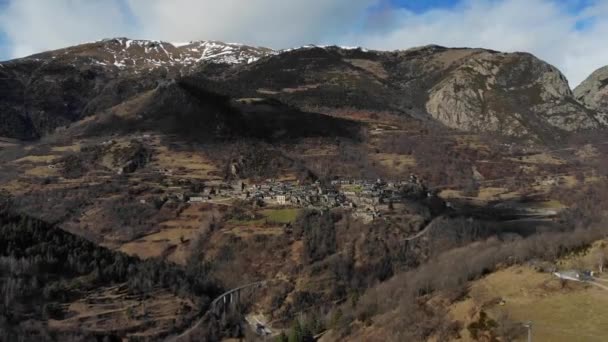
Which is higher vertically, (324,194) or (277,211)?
(324,194)

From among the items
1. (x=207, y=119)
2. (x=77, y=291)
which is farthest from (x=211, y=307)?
(x=207, y=119)

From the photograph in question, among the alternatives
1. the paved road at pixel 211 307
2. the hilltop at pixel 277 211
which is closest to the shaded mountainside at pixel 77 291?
the hilltop at pixel 277 211

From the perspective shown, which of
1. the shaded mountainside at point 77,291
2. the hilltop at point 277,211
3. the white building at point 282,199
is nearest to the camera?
the shaded mountainside at point 77,291

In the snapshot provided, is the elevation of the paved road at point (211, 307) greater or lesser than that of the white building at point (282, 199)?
lesser

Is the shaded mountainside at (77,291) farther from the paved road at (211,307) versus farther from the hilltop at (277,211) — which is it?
the paved road at (211,307)

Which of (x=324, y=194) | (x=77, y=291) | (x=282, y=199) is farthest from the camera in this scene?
(x=324, y=194)

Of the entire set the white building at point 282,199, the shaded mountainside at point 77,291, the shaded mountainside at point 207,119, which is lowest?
the shaded mountainside at point 77,291

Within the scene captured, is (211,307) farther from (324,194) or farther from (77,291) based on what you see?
(324,194)

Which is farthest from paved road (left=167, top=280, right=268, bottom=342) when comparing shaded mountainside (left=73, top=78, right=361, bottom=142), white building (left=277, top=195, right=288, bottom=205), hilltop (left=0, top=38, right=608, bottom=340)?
shaded mountainside (left=73, top=78, right=361, bottom=142)

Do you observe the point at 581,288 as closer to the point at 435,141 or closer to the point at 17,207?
the point at 17,207

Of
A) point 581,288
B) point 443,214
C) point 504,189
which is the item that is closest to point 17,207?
point 443,214

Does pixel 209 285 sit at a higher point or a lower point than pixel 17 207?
lower
